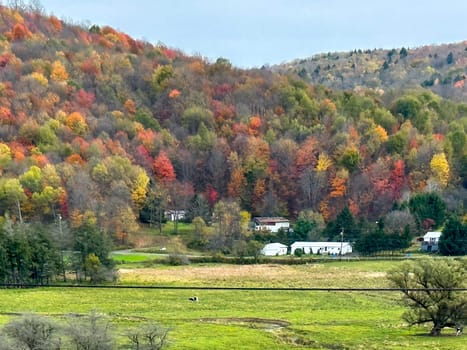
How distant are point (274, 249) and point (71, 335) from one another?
4863cm

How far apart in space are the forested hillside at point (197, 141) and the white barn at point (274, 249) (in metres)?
9.90

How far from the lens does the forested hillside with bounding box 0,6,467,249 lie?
9250cm

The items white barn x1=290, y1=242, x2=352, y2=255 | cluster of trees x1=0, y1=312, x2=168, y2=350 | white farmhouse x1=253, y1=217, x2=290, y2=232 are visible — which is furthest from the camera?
white farmhouse x1=253, y1=217, x2=290, y2=232

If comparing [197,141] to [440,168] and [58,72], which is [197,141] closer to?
[58,72]

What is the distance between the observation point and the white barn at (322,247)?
77.9m

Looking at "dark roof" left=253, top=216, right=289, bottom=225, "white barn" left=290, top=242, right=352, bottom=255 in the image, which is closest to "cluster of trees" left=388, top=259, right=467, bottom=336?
"white barn" left=290, top=242, right=352, bottom=255

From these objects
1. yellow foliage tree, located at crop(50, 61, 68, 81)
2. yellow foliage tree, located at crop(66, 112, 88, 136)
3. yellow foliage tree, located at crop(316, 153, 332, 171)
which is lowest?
yellow foliage tree, located at crop(316, 153, 332, 171)

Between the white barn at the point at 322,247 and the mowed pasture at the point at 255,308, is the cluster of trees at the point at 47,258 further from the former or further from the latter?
the white barn at the point at 322,247

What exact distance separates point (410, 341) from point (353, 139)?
254 feet

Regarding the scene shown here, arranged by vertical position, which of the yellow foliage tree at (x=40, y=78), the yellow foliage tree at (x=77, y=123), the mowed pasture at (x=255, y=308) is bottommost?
the mowed pasture at (x=255, y=308)

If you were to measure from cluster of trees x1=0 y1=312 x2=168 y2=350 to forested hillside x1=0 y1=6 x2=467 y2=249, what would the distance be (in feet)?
166

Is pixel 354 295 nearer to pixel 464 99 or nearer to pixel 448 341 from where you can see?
pixel 448 341

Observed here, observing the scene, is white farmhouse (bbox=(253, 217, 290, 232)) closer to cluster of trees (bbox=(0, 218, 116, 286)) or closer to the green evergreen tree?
the green evergreen tree

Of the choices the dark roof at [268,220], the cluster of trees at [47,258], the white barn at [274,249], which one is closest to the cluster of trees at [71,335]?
the cluster of trees at [47,258]
